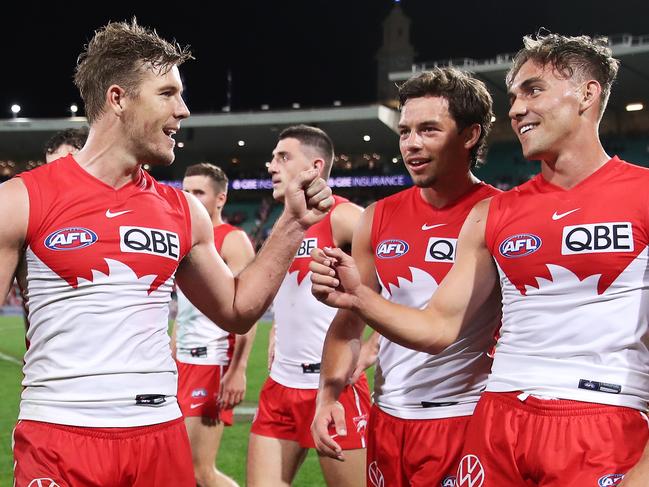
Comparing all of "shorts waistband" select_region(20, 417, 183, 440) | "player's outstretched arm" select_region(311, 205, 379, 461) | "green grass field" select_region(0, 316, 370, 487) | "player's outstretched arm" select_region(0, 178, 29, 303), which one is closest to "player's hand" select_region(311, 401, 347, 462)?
"player's outstretched arm" select_region(311, 205, 379, 461)

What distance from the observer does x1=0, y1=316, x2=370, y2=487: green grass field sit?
21.6 feet

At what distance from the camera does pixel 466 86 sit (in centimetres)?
345

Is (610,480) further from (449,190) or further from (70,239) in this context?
(70,239)

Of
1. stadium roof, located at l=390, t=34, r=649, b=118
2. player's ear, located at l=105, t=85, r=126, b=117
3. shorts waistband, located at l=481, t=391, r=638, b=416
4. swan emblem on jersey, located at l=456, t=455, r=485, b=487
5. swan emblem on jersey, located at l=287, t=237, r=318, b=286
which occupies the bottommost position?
swan emblem on jersey, located at l=456, t=455, r=485, b=487

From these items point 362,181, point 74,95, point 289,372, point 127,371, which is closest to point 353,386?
point 289,372

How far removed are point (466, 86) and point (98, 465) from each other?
89.0 inches

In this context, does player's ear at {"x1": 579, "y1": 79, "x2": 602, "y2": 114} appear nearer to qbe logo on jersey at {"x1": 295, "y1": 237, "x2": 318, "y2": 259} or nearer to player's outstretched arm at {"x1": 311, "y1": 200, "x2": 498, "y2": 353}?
player's outstretched arm at {"x1": 311, "y1": 200, "x2": 498, "y2": 353}

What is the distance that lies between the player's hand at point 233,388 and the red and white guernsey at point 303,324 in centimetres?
59

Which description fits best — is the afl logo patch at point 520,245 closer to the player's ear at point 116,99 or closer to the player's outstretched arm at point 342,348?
the player's outstretched arm at point 342,348

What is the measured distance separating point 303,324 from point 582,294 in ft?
8.40

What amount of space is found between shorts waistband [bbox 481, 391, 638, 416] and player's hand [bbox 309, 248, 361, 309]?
2.14 feet

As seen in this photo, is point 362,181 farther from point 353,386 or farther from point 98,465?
point 98,465

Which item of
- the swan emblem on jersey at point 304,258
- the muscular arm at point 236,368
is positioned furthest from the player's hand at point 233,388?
the swan emblem on jersey at point 304,258

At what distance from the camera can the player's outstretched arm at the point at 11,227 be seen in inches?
95.7
